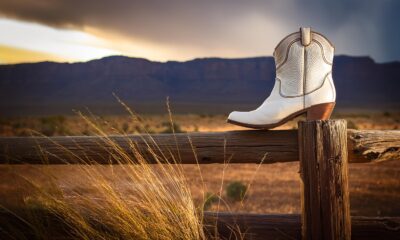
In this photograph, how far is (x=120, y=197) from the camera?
219cm

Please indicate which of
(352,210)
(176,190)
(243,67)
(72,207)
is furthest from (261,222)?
(243,67)

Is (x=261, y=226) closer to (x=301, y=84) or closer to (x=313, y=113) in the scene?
(x=313, y=113)

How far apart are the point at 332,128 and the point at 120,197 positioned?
1.24 metres

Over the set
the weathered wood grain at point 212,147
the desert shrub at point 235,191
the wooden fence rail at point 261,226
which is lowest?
the desert shrub at point 235,191

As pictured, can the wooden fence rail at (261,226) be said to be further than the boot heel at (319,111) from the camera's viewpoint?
Yes

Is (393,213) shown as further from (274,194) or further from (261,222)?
(261,222)

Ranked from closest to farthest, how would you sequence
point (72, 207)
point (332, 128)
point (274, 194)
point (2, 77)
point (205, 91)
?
point (332, 128)
point (72, 207)
point (274, 194)
point (205, 91)
point (2, 77)

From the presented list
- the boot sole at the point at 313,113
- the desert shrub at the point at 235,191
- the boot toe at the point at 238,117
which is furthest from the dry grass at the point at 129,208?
the desert shrub at the point at 235,191

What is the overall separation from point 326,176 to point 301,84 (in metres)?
0.51

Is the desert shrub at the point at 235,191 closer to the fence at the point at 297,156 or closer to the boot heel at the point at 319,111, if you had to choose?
the fence at the point at 297,156

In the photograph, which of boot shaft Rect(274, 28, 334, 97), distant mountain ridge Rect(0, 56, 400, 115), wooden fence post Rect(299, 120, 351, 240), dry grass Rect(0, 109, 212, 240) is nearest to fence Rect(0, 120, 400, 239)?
wooden fence post Rect(299, 120, 351, 240)

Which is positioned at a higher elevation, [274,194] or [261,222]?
[261,222]

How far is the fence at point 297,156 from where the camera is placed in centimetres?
192

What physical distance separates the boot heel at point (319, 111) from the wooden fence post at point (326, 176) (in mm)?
153
